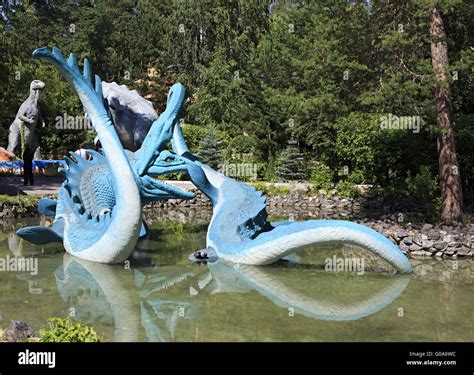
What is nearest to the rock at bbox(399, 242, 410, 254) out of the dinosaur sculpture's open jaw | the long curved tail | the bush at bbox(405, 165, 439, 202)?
the long curved tail

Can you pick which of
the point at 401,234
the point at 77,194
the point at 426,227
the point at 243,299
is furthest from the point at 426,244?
the point at 77,194

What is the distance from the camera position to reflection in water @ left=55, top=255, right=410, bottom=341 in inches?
237

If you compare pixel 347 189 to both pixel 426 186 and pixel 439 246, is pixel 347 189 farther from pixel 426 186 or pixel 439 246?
pixel 439 246

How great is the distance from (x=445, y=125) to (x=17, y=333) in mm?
8555

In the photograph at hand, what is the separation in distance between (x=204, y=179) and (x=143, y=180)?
3.17 feet

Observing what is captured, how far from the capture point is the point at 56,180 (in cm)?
1983

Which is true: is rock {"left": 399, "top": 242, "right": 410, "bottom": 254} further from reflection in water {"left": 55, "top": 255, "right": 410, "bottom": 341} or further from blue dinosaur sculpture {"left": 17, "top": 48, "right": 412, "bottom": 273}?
reflection in water {"left": 55, "top": 255, "right": 410, "bottom": 341}

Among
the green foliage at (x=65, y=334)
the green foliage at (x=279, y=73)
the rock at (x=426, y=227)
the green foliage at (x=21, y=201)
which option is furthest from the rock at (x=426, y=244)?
the green foliage at (x=21, y=201)

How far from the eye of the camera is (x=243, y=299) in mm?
6812

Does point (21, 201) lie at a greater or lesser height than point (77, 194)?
lesser

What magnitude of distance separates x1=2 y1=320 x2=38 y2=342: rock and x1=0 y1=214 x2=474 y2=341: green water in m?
0.81

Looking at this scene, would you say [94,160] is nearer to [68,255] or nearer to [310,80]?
[68,255]
